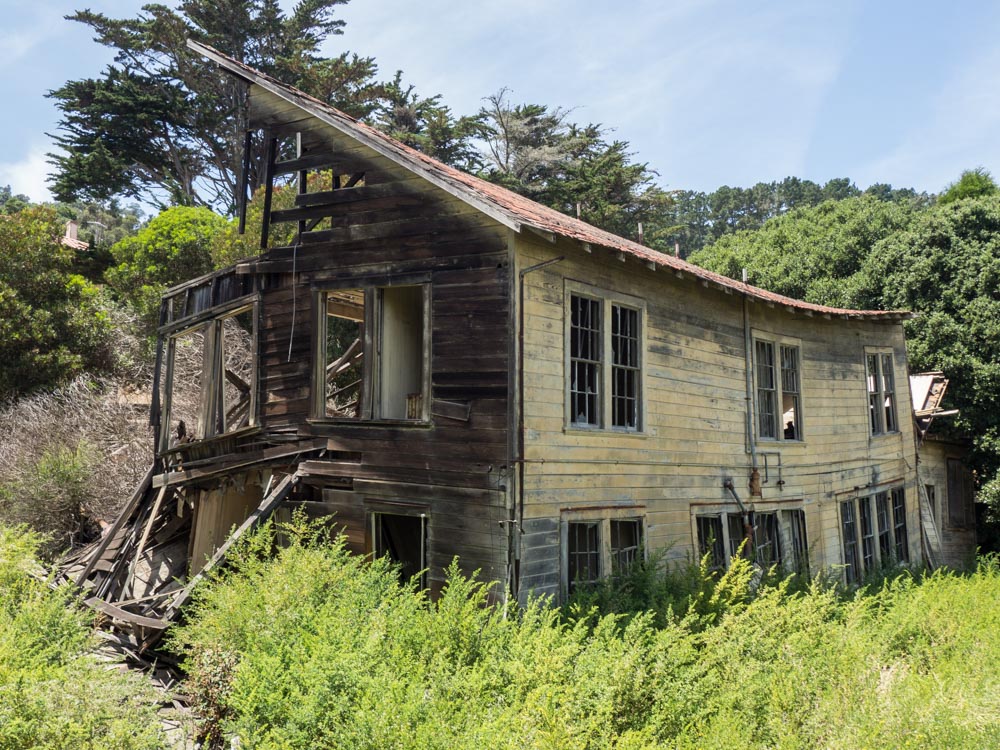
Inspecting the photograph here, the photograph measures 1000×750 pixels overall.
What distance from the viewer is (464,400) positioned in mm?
10375

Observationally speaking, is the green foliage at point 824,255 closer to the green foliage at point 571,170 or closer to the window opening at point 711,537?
the green foliage at point 571,170

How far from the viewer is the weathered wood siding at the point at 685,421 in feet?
34.2

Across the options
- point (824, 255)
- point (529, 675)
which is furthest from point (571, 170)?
point (529, 675)

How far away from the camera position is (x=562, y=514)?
10.6 m

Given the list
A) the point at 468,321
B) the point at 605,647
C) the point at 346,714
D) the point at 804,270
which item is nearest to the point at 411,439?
the point at 468,321

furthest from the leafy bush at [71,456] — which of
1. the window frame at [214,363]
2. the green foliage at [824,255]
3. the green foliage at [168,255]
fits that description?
the green foliage at [824,255]

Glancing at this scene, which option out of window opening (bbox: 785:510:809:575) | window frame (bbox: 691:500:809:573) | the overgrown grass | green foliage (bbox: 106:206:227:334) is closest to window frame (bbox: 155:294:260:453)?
the overgrown grass

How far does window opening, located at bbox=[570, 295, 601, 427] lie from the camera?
37.0 ft

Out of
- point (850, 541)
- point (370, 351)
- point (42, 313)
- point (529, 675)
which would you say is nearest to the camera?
point (529, 675)

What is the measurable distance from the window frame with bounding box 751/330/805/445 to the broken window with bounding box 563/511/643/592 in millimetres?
4398

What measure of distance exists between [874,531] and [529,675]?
14.4 meters

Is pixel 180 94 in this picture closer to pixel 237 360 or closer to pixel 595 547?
pixel 237 360

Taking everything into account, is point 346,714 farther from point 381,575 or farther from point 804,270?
point 804,270

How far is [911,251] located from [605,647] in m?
22.2
